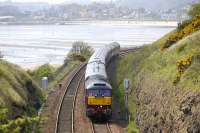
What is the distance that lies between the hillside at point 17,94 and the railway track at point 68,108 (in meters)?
2.18

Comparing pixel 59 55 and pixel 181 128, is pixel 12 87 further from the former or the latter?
pixel 59 55

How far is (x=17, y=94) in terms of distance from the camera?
32.2 m

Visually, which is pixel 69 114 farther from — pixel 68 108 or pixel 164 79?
pixel 164 79

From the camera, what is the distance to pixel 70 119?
3366 centimetres

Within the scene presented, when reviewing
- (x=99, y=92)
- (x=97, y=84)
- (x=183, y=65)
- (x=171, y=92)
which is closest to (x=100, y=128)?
(x=99, y=92)

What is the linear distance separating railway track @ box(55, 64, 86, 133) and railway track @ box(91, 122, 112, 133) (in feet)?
5.13

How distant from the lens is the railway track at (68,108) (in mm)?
31053

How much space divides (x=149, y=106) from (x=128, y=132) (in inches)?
88.8

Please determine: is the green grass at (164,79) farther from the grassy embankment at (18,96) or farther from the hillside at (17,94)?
the hillside at (17,94)

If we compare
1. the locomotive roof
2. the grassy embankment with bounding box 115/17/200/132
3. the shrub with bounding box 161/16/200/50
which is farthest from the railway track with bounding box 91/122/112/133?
the shrub with bounding box 161/16/200/50

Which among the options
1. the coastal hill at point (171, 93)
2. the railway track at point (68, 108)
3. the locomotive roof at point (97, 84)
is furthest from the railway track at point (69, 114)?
the locomotive roof at point (97, 84)

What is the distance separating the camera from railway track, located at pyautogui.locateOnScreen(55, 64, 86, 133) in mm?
31053

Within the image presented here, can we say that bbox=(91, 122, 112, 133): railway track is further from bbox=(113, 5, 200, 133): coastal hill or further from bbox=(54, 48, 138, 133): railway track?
bbox=(113, 5, 200, 133): coastal hill

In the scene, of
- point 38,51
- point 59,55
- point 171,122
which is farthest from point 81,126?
point 38,51
